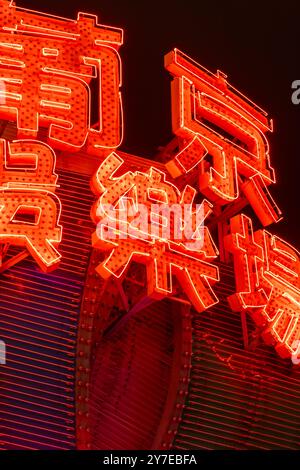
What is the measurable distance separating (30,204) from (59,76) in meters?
1.97

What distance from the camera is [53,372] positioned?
10.3 meters

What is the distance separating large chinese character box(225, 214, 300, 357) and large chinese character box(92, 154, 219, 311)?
1.80 ft

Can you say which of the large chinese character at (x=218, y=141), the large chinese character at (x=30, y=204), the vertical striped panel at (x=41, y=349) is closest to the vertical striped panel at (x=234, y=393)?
the large chinese character at (x=218, y=141)

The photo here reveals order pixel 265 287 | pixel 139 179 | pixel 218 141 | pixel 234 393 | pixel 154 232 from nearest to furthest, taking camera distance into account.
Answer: pixel 154 232 < pixel 139 179 < pixel 234 393 < pixel 265 287 < pixel 218 141

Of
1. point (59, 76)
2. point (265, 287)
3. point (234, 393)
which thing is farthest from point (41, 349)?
point (59, 76)

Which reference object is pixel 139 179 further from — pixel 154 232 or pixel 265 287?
pixel 265 287

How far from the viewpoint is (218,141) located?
12672 millimetres

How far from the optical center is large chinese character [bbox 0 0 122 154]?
443 inches

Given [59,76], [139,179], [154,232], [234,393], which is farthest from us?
[234,393]

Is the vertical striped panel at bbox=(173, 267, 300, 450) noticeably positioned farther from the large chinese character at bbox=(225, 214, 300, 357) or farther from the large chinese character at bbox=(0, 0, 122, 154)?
the large chinese character at bbox=(0, 0, 122, 154)

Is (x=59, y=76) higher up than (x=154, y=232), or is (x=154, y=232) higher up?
(x=59, y=76)

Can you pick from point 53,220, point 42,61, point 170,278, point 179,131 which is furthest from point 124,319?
point 42,61

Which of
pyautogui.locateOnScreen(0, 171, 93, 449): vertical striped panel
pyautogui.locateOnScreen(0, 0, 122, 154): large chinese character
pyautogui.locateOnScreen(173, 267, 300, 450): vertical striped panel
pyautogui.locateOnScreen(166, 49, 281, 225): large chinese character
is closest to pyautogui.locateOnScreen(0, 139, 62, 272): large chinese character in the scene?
pyautogui.locateOnScreen(0, 0, 122, 154): large chinese character

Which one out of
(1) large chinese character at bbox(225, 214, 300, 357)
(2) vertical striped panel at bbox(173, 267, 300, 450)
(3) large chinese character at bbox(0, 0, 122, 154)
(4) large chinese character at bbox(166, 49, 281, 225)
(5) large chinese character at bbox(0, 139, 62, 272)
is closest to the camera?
(5) large chinese character at bbox(0, 139, 62, 272)
